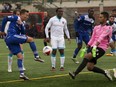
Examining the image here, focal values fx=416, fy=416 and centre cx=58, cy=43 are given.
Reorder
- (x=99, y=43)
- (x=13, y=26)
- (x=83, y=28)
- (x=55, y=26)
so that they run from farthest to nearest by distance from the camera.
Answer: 1. (x=83, y=28)
2. (x=55, y=26)
3. (x=13, y=26)
4. (x=99, y=43)

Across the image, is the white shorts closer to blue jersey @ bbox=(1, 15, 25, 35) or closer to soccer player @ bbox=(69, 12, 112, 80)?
blue jersey @ bbox=(1, 15, 25, 35)

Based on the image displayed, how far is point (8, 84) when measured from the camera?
36.4ft

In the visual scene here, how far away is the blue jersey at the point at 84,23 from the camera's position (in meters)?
17.0

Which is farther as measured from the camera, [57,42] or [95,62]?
[57,42]

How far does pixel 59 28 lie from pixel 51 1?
35.5 m

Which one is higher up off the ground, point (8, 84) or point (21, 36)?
point (21, 36)

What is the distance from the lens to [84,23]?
56.2 feet

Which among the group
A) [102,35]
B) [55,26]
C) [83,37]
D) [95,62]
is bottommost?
[83,37]

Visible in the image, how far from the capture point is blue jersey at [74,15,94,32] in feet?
55.7

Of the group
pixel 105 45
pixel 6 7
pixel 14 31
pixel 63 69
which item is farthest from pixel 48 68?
pixel 6 7

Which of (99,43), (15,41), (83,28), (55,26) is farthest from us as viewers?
(83,28)

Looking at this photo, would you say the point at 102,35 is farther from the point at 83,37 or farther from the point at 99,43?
the point at 83,37

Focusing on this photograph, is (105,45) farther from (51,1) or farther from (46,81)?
(51,1)

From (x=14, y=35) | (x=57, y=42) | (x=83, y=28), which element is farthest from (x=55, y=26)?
(x=83, y=28)
